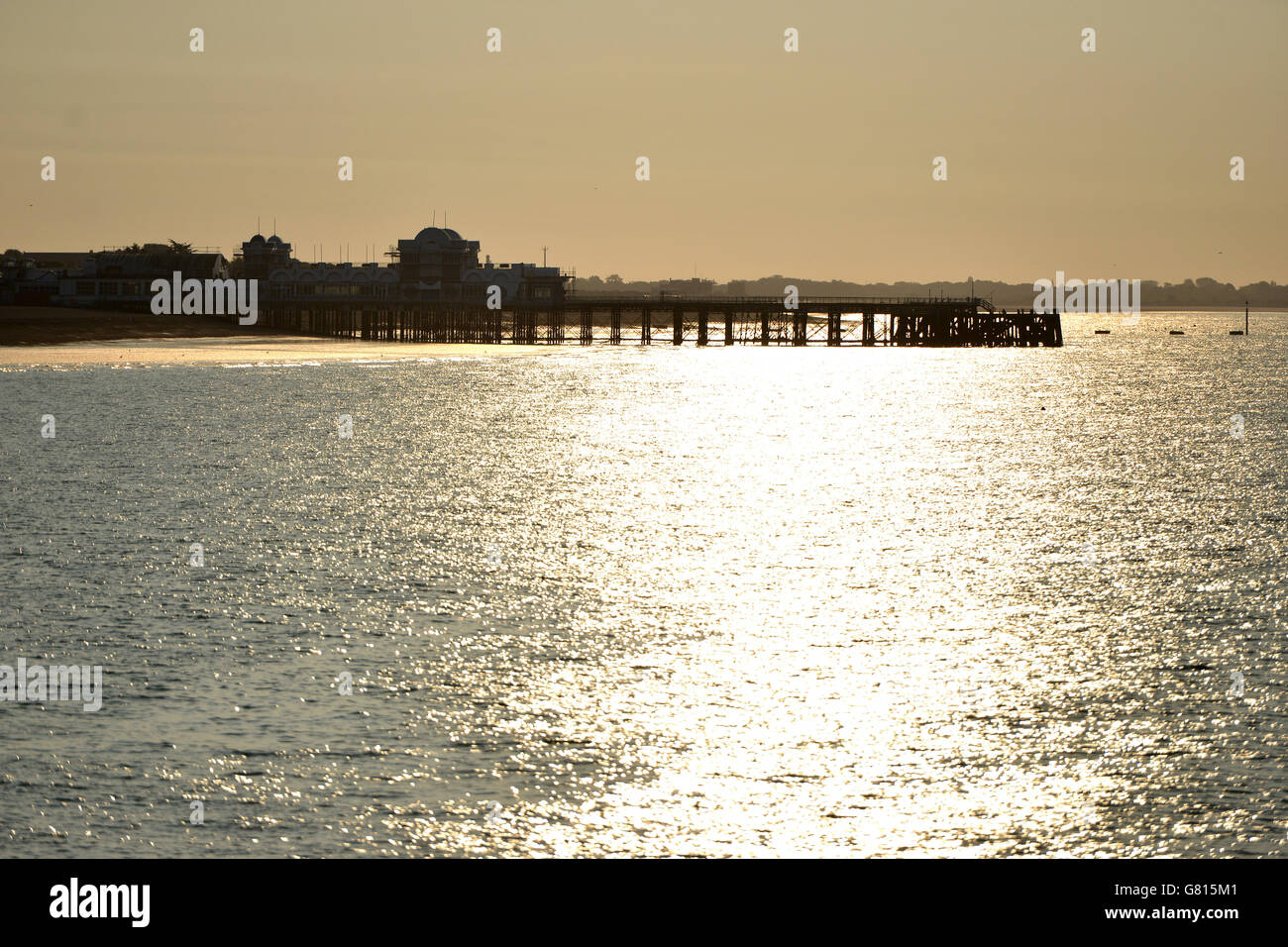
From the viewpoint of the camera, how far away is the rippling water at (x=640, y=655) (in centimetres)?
1428

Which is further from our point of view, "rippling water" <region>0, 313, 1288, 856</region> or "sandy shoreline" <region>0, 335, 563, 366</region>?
"sandy shoreline" <region>0, 335, 563, 366</region>

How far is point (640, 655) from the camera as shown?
69.4 feet

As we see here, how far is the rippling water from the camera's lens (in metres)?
14.3

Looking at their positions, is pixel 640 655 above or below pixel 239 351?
below

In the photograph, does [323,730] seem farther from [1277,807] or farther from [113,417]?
[113,417]

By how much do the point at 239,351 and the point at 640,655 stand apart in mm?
138617

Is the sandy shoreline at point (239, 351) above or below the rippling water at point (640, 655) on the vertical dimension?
above

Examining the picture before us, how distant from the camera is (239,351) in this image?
15188 cm

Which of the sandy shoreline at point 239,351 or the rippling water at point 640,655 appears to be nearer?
the rippling water at point 640,655

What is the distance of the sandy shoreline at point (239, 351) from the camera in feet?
417

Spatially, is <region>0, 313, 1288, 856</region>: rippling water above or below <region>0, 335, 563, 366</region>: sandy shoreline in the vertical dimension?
below

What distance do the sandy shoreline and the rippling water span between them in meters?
77.5

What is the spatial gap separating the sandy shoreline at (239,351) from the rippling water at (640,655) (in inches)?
3050

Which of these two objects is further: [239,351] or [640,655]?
[239,351]
